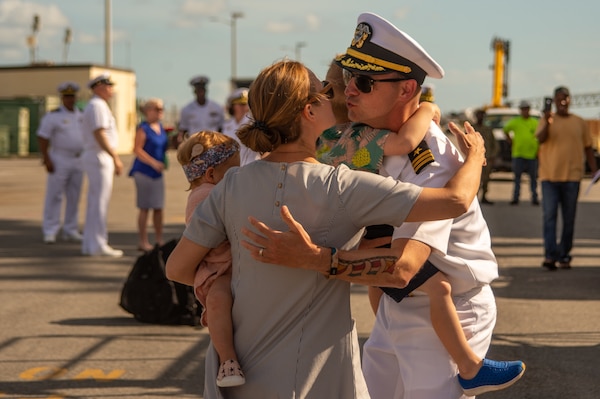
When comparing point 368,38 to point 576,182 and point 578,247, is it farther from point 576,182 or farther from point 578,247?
point 578,247

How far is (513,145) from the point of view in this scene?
21.2 m

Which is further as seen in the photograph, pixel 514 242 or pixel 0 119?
pixel 0 119

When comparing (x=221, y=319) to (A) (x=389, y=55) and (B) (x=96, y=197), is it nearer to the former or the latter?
(A) (x=389, y=55)

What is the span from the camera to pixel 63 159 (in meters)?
14.4

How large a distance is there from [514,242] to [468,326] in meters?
11.1

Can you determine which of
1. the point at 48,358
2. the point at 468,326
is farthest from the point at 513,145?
the point at 468,326

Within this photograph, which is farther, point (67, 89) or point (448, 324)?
point (67, 89)

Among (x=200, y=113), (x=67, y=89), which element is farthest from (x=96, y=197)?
(x=67, y=89)

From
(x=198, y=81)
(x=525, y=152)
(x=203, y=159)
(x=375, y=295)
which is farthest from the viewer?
(x=525, y=152)

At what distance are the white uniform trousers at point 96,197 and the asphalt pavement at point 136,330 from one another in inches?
10.2

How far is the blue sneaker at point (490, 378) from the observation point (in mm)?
3352

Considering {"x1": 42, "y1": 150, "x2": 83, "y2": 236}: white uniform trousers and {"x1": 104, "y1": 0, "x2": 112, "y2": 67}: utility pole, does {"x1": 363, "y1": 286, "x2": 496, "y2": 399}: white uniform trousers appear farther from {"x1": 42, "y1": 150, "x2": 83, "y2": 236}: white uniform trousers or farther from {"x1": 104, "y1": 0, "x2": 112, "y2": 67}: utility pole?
{"x1": 104, "y1": 0, "x2": 112, "y2": 67}: utility pole

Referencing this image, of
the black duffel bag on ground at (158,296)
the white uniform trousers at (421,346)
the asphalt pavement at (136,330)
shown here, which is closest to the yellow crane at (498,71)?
the asphalt pavement at (136,330)

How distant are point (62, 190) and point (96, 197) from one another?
6.29 ft
